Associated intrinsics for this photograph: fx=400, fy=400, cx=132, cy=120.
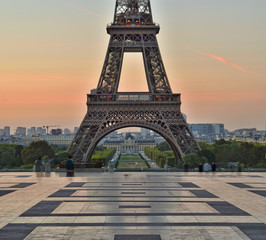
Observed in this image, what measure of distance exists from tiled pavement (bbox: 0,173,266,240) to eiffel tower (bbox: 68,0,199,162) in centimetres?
3537

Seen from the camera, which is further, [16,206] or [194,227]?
[16,206]

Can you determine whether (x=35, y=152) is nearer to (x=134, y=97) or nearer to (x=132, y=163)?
(x=134, y=97)

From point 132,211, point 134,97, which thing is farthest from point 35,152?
point 132,211

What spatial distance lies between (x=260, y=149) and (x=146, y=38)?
1360 inches

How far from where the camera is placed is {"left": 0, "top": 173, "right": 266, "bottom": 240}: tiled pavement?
14.3 m

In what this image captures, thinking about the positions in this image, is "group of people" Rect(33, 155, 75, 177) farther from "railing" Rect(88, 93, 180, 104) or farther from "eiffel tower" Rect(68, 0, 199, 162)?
"railing" Rect(88, 93, 180, 104)

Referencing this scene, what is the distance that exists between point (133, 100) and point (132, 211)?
48.7 meters

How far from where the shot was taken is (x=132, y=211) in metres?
18.2

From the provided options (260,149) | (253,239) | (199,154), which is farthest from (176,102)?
(253,239)

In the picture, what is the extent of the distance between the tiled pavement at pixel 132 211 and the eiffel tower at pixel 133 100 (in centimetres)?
3537

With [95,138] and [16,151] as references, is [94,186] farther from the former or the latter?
[16,151]

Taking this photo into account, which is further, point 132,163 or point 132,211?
point 132,163

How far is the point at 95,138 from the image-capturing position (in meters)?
63.3

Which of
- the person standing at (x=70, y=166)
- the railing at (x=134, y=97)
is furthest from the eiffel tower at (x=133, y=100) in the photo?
the person standing at (x=70, y=166)
